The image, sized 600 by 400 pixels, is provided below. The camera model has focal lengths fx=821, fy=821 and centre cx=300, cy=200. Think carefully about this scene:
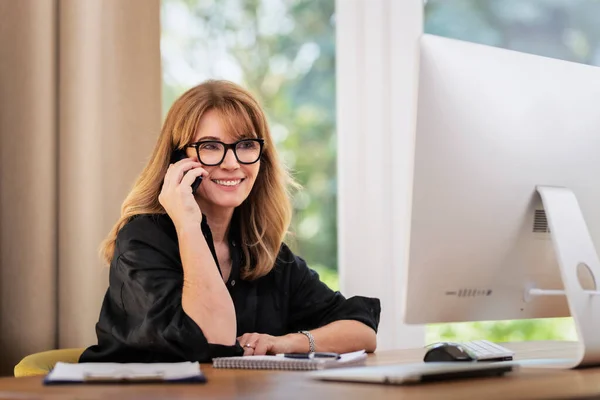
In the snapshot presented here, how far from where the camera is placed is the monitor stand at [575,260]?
1368 mm

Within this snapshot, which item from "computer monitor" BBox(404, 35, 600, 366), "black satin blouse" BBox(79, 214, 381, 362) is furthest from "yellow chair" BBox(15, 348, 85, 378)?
"computer monitor" BBox(404, 35, 600, 366)

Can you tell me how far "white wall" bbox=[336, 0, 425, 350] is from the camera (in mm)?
2916

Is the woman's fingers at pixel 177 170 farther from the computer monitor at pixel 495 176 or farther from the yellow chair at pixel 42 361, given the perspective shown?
the computer monitor at pixel 495 176

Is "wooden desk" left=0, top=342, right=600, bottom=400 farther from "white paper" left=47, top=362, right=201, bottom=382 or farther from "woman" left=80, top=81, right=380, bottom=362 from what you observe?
"woman" left=80, top=81, right=380, bottom=362

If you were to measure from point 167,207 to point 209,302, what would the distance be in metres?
0.28

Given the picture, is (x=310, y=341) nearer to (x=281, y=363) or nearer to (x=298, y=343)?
(x=298, y=343)

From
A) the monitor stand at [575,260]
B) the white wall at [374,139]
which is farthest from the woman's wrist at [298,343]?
the white wall at [374,139]

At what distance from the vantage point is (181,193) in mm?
1891

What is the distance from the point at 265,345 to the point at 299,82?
4.65 feet

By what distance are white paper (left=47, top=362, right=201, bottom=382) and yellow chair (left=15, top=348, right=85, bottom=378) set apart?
42 cm

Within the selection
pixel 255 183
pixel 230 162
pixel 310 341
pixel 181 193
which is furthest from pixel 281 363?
pixel 255 183

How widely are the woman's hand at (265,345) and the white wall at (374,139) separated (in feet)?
3.47

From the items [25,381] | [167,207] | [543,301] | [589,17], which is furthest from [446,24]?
[25,381]

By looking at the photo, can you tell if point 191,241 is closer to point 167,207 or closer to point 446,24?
point 167,207
